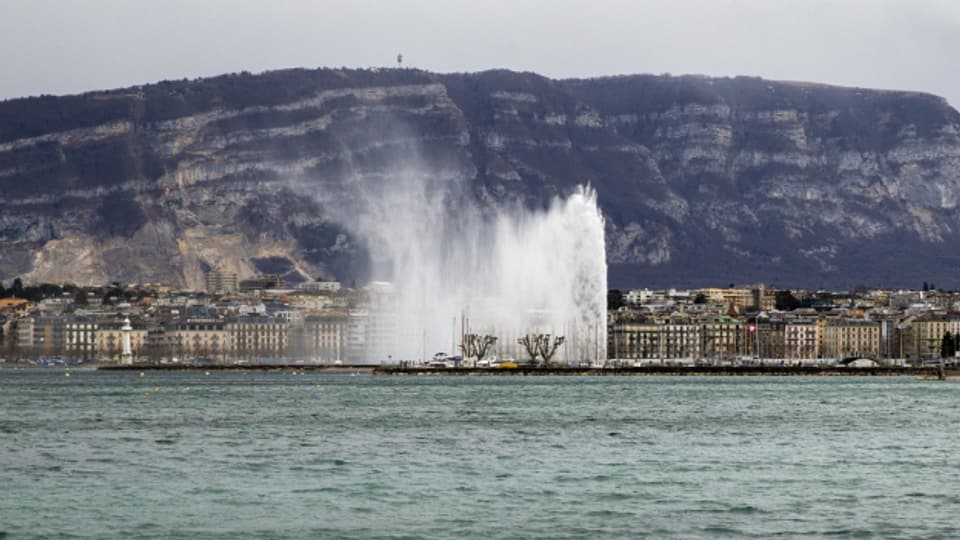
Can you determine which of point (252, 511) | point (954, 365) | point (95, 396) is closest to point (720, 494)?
point (252, 511)

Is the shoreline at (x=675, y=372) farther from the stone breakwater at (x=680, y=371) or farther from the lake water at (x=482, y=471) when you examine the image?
the lake water at (x=482, y=471)

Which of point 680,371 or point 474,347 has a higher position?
point 474,347

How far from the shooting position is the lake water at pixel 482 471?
35875 mm

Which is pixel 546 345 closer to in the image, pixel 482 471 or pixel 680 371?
pixel 680 371

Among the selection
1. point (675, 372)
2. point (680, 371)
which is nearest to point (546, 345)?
point (675, 372)

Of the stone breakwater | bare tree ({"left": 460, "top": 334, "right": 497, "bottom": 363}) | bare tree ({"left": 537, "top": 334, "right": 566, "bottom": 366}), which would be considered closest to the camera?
the stone breakwater

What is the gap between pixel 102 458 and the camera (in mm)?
49750

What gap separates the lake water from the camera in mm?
35875

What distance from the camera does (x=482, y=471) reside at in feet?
148

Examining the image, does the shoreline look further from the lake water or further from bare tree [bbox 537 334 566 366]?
the lake water

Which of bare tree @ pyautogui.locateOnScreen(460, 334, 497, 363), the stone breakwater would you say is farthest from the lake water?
bare tree @ pyautogui.locateOnScreen(460, 334, 497, 363)

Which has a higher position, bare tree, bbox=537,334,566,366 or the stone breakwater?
bare tree, bbox=537,334,566,366

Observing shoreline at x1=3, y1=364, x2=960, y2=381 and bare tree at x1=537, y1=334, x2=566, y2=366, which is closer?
shoreline at x1=3, y1=364, x2=960, y2=381

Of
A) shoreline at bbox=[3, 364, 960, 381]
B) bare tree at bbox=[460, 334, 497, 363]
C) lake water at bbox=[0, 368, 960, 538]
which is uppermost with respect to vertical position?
bare tree at bbox=[460, 334, 497, 363]
